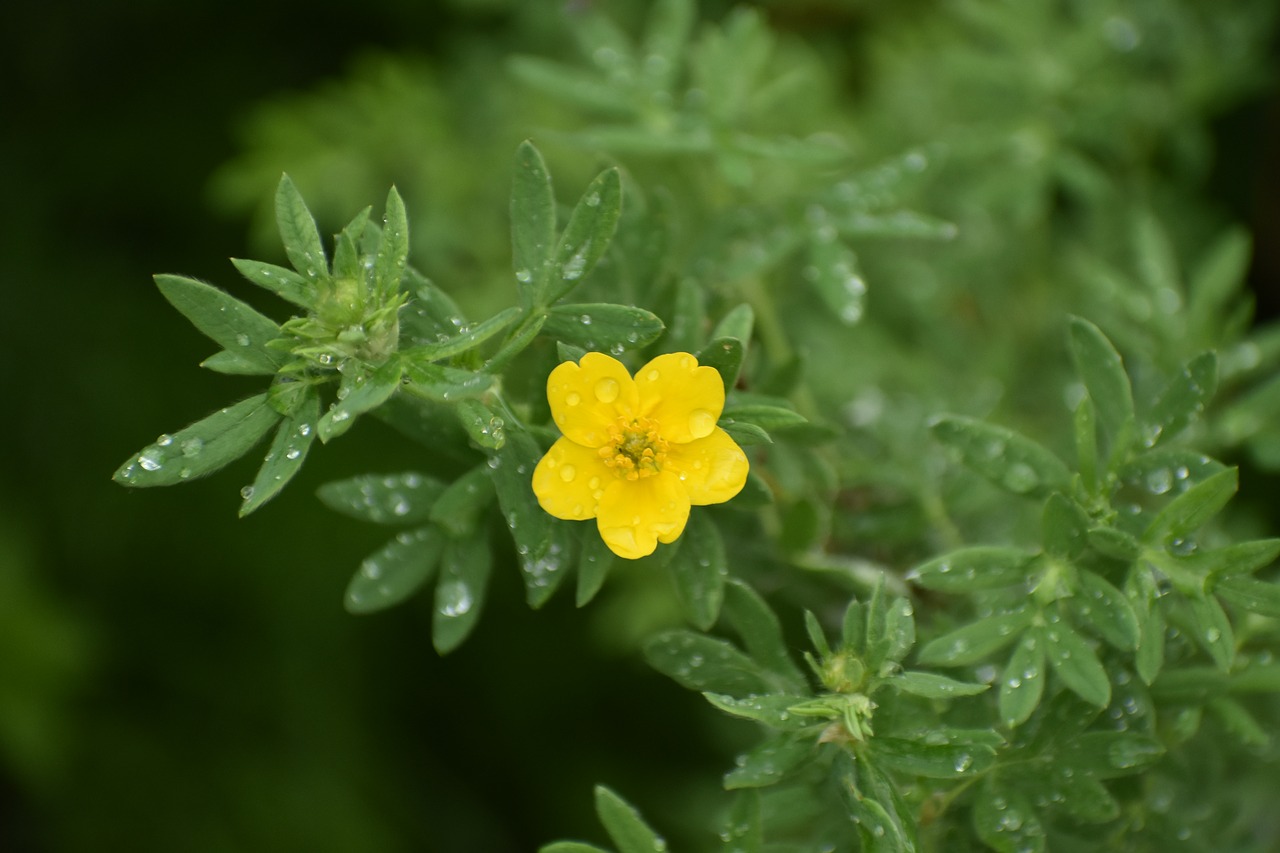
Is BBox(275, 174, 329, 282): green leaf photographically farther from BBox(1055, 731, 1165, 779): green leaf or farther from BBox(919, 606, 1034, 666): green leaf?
BBox(1055, 731, 1165, 779): green leaf

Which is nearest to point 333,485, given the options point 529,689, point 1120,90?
point 529,689

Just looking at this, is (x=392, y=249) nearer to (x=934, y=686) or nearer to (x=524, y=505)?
(x=524, y=505)

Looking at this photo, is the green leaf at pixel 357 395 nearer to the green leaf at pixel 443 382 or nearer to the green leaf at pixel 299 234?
the green leaf at pixel 443 382

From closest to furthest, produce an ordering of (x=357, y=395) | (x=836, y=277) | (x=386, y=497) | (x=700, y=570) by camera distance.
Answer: (x=357, y=395) < (x=700, y=570) < (x=386, y=497) < (x=836, y=277)

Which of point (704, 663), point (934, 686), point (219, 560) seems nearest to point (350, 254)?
point (704, 663)

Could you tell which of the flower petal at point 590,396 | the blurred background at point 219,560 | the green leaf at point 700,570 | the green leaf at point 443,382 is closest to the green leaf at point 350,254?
the green leaf at point 443,382

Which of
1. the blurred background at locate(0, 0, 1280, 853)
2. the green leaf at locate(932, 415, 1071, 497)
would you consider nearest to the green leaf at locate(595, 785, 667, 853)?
the green leaf at locate(932, 415, 1071, 497)

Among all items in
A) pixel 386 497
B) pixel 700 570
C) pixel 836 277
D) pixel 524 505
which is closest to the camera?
pixel 524 505
